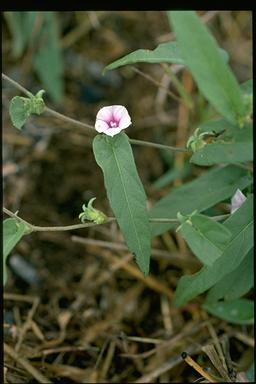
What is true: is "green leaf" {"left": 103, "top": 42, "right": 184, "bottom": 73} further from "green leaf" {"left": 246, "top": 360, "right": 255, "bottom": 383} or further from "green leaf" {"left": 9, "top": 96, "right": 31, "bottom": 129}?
"green leaf" {"left": 246, "top": 360, "right": 255, "bottom": 383}

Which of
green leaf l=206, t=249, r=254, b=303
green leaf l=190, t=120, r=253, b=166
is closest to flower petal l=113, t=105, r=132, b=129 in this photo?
green leaf l=190, t=120, r=253, b=166

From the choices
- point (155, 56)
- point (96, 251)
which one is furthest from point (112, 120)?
point (96, 251)

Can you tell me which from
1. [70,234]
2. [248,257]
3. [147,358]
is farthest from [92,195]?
[248,257]

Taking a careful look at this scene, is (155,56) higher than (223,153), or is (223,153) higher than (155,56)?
(155,56)

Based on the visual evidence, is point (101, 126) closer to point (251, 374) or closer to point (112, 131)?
point (112, 131)

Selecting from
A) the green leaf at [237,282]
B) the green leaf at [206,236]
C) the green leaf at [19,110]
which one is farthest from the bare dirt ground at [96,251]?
the green leaf at [19,110]
